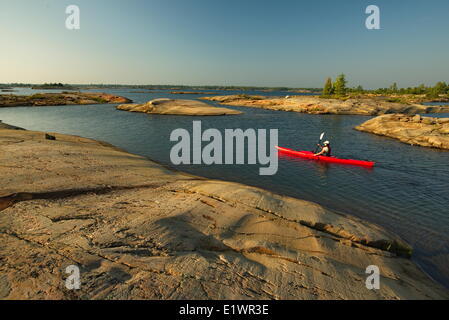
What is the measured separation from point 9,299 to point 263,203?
313 inches

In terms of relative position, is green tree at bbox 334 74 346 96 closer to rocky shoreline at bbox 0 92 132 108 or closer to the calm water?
the calm water

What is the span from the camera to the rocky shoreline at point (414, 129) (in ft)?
92.6

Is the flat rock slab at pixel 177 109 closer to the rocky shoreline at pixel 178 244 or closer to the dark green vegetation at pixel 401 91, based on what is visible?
the rocky shoreline at pixel 178 244

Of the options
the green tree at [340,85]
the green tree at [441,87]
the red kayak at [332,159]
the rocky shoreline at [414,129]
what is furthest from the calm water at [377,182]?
the green tree at [441,87]

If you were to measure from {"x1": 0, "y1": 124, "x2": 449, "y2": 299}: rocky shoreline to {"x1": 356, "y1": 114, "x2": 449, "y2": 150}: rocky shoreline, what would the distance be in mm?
28681

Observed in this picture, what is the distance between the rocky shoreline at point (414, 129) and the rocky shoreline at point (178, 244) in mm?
28681

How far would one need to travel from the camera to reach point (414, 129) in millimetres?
32250

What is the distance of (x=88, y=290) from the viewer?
4.54 meters

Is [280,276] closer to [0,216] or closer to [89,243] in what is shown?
[89,243]

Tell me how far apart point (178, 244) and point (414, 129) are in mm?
39923

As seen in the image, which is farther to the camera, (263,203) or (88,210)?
(263,203)
